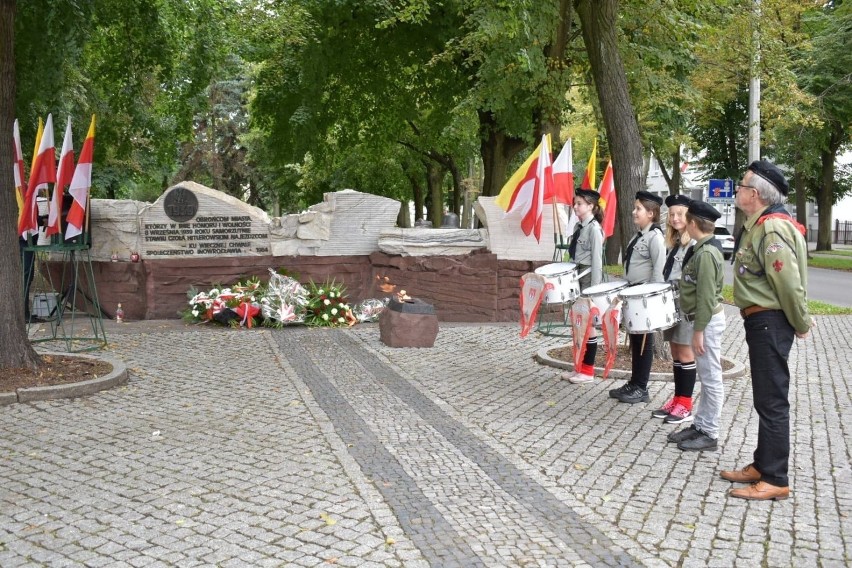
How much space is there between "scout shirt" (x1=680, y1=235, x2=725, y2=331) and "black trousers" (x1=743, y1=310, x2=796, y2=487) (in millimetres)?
672

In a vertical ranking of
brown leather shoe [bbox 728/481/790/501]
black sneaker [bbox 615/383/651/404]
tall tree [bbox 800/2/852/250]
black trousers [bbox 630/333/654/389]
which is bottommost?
brown leather shoe [bbox 728/481/790/501]

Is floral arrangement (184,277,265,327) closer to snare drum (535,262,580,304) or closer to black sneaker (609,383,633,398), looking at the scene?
snare drum (535,262,580,304)

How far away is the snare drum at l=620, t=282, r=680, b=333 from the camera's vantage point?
6.75m

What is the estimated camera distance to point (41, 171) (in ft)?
32.6

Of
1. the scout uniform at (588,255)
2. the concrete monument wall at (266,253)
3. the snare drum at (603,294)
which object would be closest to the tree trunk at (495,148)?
the concrete monument wall at (266,253)

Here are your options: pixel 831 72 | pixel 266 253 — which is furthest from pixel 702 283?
pixel 831 72

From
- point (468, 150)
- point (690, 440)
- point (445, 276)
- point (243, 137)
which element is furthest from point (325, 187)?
point (690, 440)

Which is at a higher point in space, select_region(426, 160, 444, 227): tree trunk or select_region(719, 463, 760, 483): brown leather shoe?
select_region(426, 160, 444, 227): tree trunk

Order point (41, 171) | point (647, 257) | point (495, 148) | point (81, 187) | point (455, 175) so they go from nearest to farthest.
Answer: point (647, 257)
point (81, 187)
point (41, 171)
point (495, 148)
point (455, 175)

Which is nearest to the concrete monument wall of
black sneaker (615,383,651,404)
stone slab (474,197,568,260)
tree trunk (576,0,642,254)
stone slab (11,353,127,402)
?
stone slab (474,197,568,260)

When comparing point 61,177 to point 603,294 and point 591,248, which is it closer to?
point 591,248

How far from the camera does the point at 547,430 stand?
6.81 meters

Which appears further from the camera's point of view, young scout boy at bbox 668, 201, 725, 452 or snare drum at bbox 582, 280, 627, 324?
snare drum at bbox 582, 280, 627, 324

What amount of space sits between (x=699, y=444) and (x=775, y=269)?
1.62 meters
